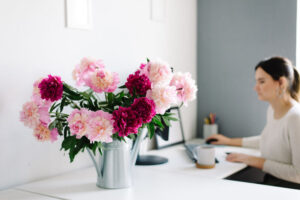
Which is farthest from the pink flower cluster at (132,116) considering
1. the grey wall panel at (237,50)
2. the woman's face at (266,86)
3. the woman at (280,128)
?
the grey wall panel at (237,50)

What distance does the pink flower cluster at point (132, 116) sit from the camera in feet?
3.59

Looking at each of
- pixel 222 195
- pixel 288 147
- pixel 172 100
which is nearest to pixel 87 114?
pixel 172 100

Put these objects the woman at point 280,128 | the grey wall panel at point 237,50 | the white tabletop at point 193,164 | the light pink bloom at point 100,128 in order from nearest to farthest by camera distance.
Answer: the light pink bloom at point 100,128, the white tabletop at point 193,164, the woman at point 280,128, the grey wall panel at point 237,50

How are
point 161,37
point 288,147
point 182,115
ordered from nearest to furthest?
point 288,147
point 161,37
point 182,115

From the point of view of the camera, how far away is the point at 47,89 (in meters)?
1.12

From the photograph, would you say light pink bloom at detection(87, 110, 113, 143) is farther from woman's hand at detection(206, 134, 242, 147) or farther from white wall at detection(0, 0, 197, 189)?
woman's hand at detection(206, 134, 242, 147)

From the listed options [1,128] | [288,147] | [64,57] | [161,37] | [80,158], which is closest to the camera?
[1,128]

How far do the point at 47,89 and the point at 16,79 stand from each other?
0.96 feet

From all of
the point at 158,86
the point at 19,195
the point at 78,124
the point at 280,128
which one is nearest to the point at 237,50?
the point at 280,128

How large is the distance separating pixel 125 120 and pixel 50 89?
27 centimetres

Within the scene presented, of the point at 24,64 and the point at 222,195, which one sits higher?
the point at 24,64

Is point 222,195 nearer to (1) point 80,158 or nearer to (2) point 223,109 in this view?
(1) point 80,158

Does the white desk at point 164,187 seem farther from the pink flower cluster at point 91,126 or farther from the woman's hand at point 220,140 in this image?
the woman's hand at point 220,140

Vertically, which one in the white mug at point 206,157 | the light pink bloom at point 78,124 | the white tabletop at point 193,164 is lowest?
the white tabletop at point 193,164
